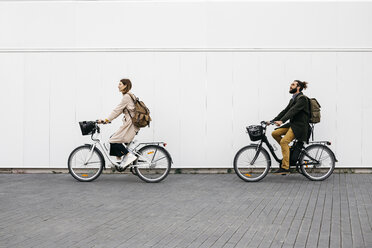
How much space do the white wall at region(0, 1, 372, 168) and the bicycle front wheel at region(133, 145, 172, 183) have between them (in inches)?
52.8

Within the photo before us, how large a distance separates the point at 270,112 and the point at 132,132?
3.11m

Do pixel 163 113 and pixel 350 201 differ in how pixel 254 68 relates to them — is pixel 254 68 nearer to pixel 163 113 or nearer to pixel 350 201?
pixel 163 113

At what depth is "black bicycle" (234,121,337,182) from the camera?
8.46 meters

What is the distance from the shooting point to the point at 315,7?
9719mm

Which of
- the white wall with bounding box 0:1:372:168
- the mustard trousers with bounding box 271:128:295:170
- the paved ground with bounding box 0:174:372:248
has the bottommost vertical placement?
the paved ground with bounding box 0:174:372:248

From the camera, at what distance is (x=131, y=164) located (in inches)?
337

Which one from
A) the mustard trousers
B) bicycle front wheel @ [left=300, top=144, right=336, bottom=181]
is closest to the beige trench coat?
the mustard trousers

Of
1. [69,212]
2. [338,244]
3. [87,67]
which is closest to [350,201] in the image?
[338,244]

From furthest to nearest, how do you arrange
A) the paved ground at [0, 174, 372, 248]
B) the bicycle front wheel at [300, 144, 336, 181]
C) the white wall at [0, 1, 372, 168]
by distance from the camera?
the white wall at [0, 1, 372, 168] < the bicycle front wheel at [300, 144, 336, 181] < the paved ground at [0, 174, 372, 248]

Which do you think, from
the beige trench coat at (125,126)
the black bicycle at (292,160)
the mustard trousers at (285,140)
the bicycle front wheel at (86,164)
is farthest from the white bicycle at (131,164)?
the mustard trousers at (285,140)

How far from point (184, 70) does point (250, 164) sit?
8.79 ft

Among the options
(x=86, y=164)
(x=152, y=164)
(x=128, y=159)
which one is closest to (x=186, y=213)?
(x=152, y=164)

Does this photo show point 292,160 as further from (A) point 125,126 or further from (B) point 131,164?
(A) point 125,126

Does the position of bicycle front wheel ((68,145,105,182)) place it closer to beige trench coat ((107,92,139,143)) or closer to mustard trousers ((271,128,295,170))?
beige trench coat ((107,92,139,143))
